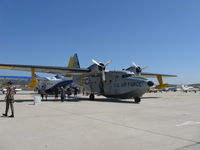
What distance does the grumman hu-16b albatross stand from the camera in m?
19.3

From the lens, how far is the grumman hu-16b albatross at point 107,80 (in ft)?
63.3

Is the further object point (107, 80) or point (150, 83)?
point (107, 80)

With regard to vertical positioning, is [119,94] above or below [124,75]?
below

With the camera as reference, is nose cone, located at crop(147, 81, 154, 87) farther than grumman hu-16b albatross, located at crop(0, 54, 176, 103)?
No

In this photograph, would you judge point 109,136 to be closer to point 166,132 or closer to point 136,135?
point 136,135

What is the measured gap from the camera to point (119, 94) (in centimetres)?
2123

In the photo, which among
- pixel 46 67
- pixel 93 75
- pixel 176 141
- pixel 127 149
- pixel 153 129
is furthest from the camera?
pixel 93 75

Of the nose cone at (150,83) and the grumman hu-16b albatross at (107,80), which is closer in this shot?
the nose cone at (150,83)

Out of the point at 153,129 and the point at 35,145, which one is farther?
the point at 153,129

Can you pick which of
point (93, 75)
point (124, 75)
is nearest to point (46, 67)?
point (93, 75)

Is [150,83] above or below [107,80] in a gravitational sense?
below

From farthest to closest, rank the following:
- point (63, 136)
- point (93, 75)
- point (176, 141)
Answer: point (93, 75) < point (63, 136) < point (176, 141)

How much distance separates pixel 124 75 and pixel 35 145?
1642 cm

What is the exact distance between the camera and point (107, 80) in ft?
74.3
